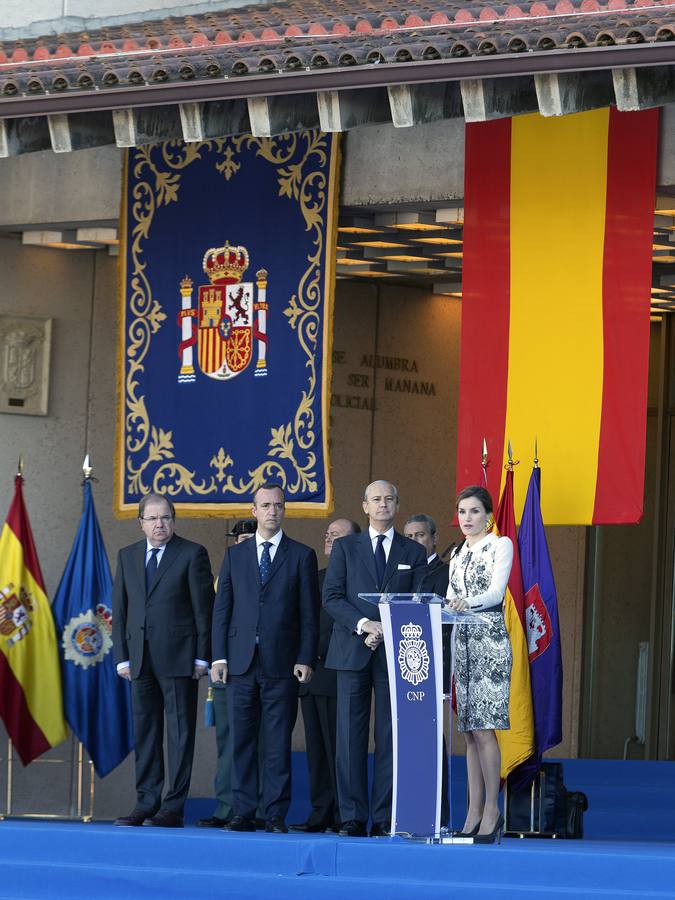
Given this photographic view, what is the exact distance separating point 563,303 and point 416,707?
258 cm

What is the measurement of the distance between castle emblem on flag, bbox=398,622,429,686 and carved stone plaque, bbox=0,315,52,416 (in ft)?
14.7

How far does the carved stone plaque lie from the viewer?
1120cm

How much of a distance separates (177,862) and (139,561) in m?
1.71

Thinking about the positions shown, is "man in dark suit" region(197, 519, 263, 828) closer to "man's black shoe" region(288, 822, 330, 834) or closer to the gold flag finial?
"man's black shoe" region(288, 822, 330, 834)

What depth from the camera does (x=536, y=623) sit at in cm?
904

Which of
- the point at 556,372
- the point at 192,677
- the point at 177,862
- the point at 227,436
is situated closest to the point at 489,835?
the point at 177,862

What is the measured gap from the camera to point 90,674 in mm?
10336

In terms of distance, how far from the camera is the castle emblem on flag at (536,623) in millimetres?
9023

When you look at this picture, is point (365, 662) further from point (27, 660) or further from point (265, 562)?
point (27, 660)

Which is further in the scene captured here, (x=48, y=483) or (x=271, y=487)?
(x=48, y=483)

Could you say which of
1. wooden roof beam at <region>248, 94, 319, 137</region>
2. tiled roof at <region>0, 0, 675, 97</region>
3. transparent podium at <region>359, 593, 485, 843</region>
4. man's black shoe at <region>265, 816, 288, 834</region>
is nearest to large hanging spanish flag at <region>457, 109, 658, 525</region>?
tiled roof at <region>0, 0, 675, 97</region>

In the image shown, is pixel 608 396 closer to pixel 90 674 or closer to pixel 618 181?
pixel 618 181

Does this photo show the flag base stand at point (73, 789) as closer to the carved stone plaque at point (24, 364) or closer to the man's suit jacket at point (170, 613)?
the man's suit jacket at point (170, 613)

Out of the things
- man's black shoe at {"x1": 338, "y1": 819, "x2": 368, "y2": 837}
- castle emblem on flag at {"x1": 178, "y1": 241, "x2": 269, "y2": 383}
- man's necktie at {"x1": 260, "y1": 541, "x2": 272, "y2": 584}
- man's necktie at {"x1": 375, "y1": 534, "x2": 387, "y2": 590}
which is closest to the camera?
man's black shoe at {"x1": 338, "y1": 819, "x2": 368, "y2": 837}
